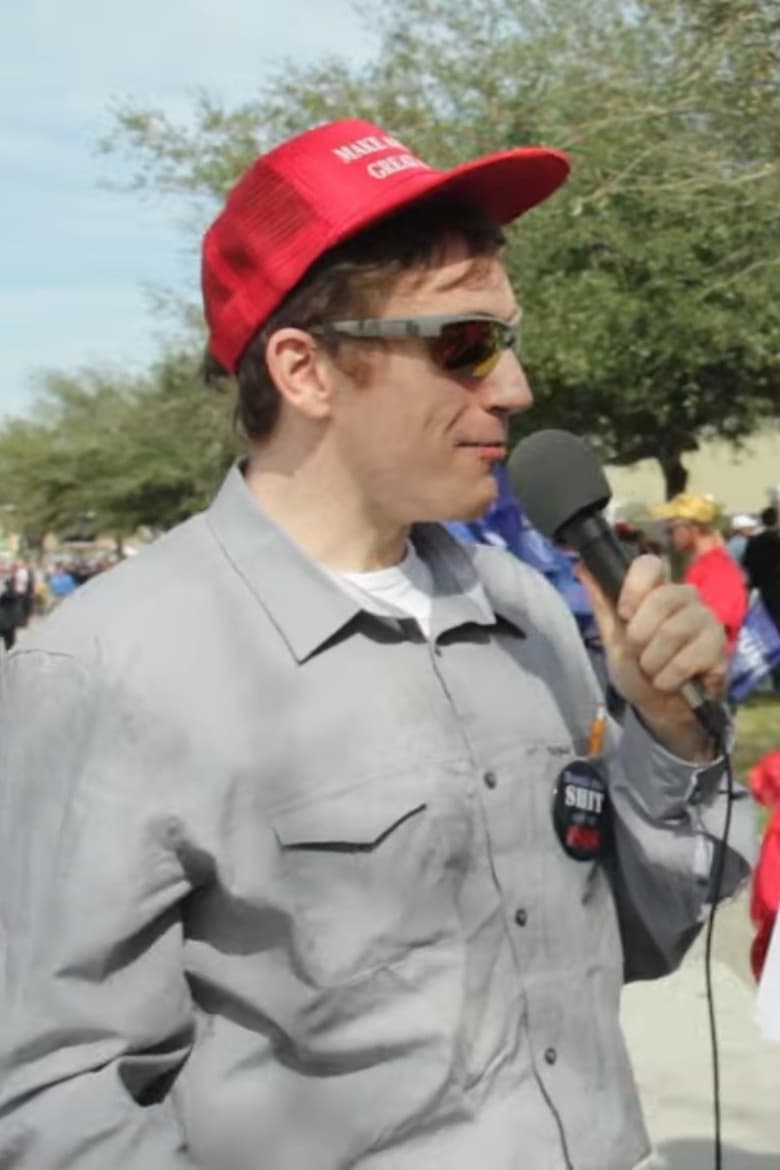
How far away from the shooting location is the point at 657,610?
187 cm

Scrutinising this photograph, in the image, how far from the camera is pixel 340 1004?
1.77m

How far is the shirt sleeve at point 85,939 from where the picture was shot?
1.73 m

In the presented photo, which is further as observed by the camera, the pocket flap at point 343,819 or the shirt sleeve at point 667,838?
the shirt sleeve at point 667,838

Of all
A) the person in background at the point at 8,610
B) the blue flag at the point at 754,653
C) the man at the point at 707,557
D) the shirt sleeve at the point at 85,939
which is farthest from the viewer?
the person in background at the point at 8,610

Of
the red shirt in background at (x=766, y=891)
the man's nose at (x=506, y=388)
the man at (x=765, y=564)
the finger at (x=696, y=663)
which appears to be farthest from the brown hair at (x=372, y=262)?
the man at (x=765, y=564)

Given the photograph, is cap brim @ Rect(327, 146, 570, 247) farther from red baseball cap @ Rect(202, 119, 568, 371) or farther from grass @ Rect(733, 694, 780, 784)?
grass @ Rect(733, 694, 780, 784)

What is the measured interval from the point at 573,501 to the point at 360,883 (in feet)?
2.05

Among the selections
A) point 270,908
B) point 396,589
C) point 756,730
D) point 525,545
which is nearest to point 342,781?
point 270,908

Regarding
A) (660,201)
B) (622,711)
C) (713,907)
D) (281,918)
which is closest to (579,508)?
(622,711)

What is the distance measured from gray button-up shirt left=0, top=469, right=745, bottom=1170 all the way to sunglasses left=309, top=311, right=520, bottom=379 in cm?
26

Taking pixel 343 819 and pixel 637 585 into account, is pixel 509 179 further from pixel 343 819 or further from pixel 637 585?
pixel 343 819

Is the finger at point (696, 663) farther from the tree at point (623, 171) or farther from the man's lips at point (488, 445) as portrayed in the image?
the tree at point (623, 171)

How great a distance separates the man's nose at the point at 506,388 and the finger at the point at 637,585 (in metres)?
0.23

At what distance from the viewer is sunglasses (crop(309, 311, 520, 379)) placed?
1959 millimetres
